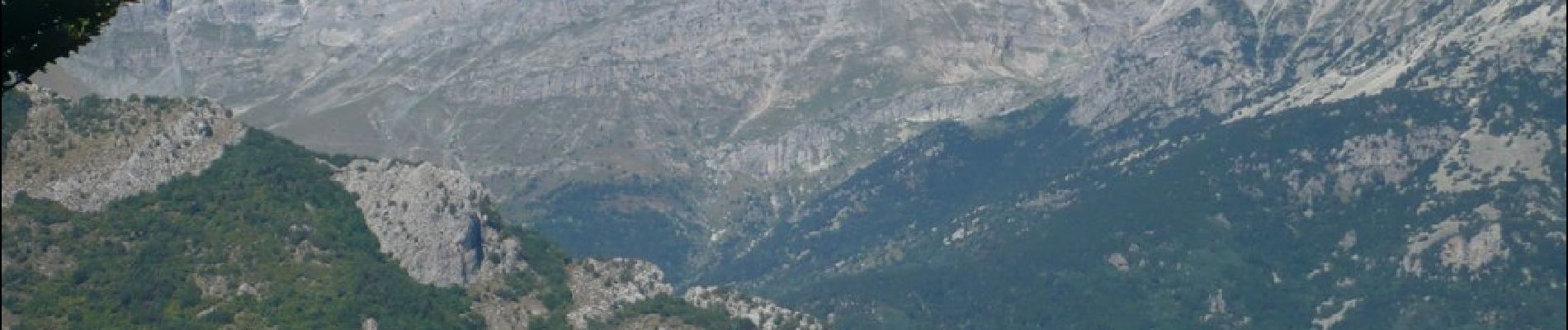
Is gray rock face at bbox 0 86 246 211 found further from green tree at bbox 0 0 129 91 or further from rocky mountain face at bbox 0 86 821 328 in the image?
green tree at bbox 0 0 129 91

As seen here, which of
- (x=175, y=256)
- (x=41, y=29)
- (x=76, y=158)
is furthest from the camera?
(x=76, y=158)

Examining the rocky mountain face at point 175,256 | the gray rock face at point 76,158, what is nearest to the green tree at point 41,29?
the rocky mountain face at point 175,256

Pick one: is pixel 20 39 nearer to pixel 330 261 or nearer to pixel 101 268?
pixel 101 268

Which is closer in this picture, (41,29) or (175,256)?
(41,29)

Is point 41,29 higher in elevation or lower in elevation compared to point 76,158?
higher

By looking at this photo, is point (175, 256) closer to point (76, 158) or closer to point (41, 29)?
point (76, 158)

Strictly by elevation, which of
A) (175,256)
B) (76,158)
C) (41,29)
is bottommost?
(175,256)

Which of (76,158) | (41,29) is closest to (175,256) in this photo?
(76,158)

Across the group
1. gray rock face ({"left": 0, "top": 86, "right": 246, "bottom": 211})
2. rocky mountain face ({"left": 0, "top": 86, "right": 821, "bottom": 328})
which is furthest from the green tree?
gray rock face ({"left": 0, "top": 86, "right": 246, "bottom": 211})

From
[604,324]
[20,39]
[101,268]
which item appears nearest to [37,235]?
[101,268]

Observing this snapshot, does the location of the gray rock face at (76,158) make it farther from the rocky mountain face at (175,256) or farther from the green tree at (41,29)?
the green tree at (41,29)

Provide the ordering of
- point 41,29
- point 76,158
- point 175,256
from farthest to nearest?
point 76,158
point 175,256
point 41,29
